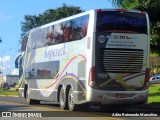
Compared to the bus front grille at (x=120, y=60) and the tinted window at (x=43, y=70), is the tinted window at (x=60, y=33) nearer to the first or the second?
the tinted window at (x=43, y=70)

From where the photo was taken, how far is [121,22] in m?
18.6

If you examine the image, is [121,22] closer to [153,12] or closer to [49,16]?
[153,12]

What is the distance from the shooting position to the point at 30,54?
2584 cm

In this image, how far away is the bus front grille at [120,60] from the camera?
1822 cm

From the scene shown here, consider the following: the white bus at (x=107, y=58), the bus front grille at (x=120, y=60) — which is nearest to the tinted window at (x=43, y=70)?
the white bus at (x=107, y=58)

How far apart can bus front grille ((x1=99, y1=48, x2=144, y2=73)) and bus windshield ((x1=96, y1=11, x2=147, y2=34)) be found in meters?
0.82

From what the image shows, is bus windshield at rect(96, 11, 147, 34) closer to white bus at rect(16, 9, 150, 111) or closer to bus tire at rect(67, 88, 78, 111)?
white bus at rect(16, 9, 150, 111)

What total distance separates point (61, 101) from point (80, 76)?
2.38 meters

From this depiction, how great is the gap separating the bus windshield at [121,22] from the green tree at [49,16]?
59328 millimetres

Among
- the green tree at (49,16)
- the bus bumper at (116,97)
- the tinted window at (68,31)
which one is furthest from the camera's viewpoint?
the green tree at (49,16)

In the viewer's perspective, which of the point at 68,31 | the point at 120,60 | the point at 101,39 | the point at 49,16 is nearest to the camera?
the point at 101,39

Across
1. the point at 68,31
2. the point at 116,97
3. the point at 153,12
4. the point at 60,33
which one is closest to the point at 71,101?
the point at 116,97

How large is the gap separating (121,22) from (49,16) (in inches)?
2476

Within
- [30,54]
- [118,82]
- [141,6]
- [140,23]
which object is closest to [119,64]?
[118,82]
